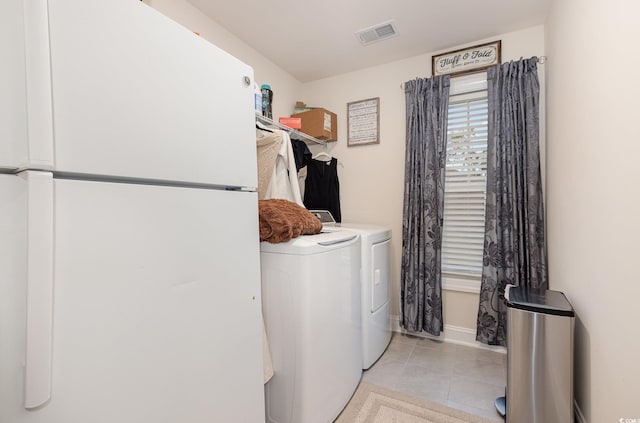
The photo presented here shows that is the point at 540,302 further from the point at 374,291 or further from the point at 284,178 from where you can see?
the point at 284,178

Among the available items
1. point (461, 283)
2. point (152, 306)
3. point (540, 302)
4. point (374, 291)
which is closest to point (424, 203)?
point (461, 283)

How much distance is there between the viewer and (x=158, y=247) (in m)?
0.80

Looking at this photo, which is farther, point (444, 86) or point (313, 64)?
point (313, 64)

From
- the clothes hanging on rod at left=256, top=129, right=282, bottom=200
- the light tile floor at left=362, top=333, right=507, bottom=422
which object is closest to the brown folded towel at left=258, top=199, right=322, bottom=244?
the clothes hanging on rod at left=256, top=129, right=282, bottom=200

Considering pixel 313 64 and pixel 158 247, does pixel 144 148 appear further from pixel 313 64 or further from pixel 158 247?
pixel 313 64

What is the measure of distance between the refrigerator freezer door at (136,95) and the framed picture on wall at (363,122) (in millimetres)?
1942

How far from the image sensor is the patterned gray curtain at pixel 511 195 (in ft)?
6.77

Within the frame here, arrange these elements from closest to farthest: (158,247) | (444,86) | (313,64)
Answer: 1. (158,247)
2. (444,86)
3. (313,64)

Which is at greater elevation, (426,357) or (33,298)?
(33,298)

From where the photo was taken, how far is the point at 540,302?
143 cm

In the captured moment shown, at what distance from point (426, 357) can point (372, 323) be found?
0.58m

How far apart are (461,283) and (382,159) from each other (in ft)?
4.39

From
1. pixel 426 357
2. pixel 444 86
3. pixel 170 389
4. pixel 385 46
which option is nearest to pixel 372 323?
pixel 426 357

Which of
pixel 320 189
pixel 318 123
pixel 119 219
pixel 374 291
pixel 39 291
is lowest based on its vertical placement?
pixel 374 291
